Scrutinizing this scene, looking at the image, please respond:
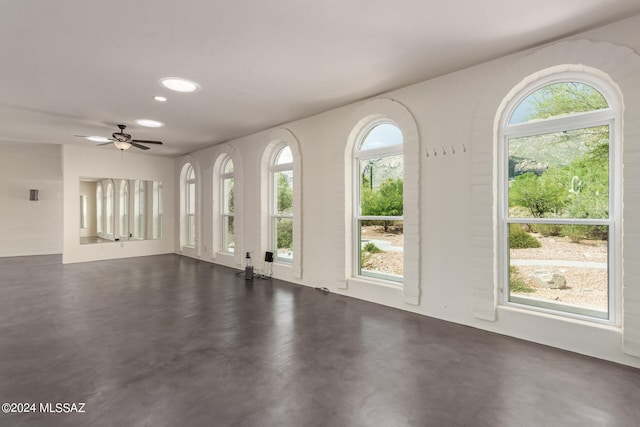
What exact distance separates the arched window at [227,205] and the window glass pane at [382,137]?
400 cm

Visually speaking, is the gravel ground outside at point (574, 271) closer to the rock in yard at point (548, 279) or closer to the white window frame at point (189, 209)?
the rock in yard at point (548, 279)

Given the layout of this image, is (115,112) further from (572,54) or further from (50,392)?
(572,54)

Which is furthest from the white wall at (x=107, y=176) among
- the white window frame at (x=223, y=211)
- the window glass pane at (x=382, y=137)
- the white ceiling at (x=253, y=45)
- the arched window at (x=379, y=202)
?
the window glass pane at (x=382, y=137)

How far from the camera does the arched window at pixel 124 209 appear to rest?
9164 mm

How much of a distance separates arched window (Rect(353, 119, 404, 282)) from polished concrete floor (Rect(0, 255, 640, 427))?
2.26 ft

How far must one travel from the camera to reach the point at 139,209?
31.0 ft

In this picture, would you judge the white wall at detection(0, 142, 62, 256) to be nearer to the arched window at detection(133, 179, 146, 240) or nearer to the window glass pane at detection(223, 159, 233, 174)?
the arched window at detection(133, 179, 146, 240)

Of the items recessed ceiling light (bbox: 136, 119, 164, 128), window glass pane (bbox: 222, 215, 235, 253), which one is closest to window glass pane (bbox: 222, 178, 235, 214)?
window glass pane (bbox: 222, 215, 235, 253)

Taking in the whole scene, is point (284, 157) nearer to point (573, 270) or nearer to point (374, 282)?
point (374, 282)

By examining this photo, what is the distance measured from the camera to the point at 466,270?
12.2 ft

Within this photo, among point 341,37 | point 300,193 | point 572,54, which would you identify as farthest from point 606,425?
point 300,193

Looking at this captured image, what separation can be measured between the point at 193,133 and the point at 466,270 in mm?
5849

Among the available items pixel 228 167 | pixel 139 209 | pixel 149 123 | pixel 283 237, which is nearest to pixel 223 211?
pixel 228 167

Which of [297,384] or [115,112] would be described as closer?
[297,384]
